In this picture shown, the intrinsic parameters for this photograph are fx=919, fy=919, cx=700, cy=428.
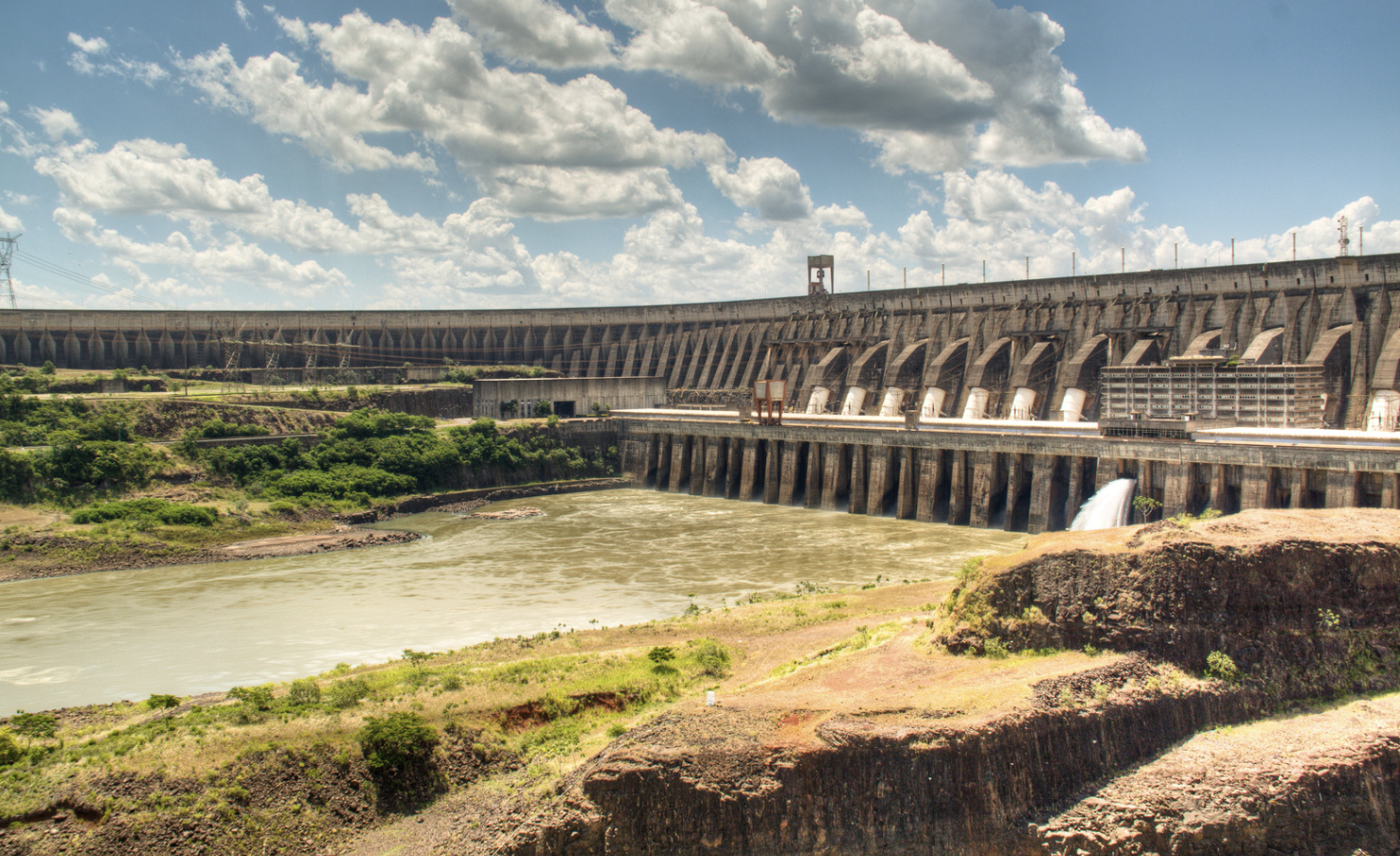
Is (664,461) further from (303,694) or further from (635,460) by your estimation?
(303,694)

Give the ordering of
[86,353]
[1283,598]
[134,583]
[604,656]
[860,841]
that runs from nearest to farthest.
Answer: [860,841]
[1283,598]
[604,656]
[134,583]
[86,353]

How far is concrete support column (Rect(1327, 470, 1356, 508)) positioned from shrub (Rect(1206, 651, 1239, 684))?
18.9 m

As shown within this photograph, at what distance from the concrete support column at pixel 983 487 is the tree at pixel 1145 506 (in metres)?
6.74

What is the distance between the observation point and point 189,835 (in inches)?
502

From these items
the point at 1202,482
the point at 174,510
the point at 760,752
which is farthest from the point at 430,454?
the point at 760,752

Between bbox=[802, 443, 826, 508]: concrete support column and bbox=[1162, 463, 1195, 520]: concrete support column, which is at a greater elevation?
bbox=[1162, 463, 1195, 520]: concrete support column

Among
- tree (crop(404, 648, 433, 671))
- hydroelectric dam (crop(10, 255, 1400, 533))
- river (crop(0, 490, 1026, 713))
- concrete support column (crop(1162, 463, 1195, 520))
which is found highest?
hydroelectric dam (crop(10, 255, 1400, 533))

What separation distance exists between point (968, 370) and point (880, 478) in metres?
14.4

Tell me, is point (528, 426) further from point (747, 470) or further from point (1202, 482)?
point (1202, 482)

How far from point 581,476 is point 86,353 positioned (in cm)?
4512

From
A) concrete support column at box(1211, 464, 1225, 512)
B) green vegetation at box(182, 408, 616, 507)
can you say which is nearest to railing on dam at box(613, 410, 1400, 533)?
concrete support column at box(1211, 464, 1225, 512)

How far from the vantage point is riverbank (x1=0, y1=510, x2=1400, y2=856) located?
464 inches

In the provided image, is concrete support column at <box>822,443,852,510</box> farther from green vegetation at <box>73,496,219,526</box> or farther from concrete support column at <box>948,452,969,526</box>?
green vegetation at <box>73,496,219,526</box>

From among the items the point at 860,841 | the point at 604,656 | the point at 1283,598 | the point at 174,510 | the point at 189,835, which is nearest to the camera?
the point at 860,841
